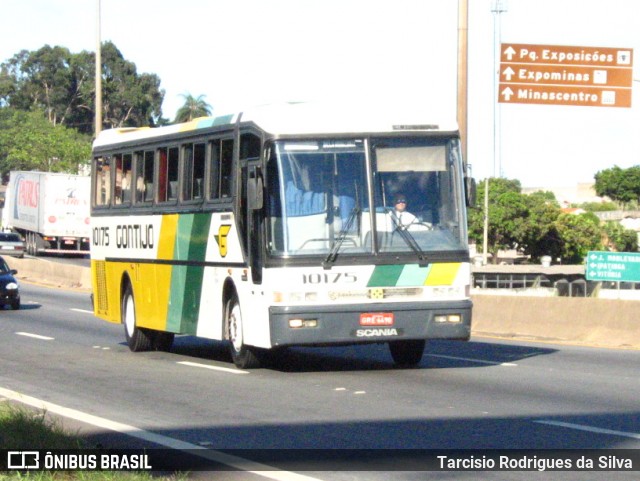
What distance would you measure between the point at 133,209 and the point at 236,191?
14.5ft

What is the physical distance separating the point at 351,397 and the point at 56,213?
2076 inches

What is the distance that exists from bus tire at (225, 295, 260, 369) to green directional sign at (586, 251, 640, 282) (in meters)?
Result: 21.5

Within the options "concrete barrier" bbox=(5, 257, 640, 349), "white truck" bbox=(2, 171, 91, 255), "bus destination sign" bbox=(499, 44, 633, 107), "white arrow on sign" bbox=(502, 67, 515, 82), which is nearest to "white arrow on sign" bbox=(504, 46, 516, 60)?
"bus destination sign" bbox=(499, 44, 633, 107)

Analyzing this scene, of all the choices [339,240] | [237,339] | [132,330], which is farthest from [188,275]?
[339,240]

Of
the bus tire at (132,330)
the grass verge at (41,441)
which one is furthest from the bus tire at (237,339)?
the grass verge at (41,441)

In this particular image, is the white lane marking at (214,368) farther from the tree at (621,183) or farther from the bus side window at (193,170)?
the tree at (621,183)

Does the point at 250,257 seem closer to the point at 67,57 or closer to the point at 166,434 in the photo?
the point at 166,434

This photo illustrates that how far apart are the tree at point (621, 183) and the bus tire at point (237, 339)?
490 ft

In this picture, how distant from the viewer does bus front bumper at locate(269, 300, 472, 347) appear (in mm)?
14336

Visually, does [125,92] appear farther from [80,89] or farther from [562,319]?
[562,319]

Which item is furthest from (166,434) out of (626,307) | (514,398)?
(626,307)

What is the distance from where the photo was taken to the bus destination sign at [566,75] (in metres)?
33.0

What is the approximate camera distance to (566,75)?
3350 cm

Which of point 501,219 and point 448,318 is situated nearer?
point 448,318
